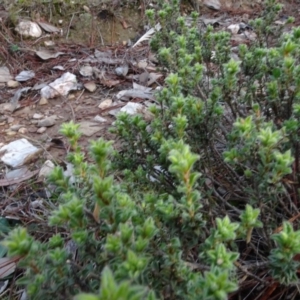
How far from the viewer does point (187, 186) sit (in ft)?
3.86

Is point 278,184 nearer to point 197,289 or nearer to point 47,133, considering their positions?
point 197,289

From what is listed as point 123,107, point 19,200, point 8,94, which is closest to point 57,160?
point 19,200

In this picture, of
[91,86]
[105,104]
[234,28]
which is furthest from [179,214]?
[234,28]

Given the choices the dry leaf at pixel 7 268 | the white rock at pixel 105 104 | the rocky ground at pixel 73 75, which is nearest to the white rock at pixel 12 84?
the rocky ground at pixel 73 75

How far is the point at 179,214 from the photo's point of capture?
1.25 metres

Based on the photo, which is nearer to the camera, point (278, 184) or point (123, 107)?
point (278, 184)

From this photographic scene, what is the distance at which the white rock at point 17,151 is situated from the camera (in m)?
2.64

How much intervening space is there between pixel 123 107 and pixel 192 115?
1497 mm

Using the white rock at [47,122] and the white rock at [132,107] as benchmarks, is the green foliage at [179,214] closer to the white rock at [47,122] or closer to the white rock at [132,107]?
the white rock at [132,107]

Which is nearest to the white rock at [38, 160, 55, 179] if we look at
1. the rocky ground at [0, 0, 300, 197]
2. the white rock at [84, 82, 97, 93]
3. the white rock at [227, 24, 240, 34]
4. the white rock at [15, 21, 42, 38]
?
the rocky ground at [0, 0, 300, 197]

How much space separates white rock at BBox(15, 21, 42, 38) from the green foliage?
2.40 meters

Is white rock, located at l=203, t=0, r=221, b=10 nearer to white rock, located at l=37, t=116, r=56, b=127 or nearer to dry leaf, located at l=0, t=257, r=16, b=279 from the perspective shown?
white rock, located at l=37, t=116, r=56, b=127

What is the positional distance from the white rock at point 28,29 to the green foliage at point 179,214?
240cm

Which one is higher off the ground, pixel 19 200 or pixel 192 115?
pixel 192 115
